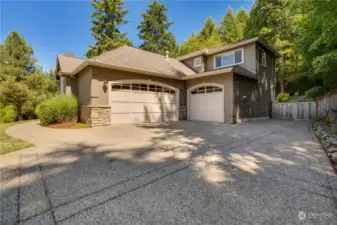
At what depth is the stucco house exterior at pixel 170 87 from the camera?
8.37 m

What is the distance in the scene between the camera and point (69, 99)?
892cm

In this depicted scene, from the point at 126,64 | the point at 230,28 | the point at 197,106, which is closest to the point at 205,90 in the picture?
the point at 197,106

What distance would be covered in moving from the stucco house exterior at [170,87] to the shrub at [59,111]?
1.64ft

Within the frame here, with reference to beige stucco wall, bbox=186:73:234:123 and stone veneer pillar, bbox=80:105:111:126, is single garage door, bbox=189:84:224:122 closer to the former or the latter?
beige stucco wall, bbox=186:73:234:123

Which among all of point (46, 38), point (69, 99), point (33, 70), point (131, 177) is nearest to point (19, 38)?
point (33, 70)

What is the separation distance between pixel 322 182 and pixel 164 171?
92.8 inches

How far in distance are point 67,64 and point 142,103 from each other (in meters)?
6.85

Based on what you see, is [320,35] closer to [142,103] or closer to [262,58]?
[262,58]

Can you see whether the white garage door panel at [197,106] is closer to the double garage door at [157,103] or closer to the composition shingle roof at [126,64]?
the double garage door at [157,103]

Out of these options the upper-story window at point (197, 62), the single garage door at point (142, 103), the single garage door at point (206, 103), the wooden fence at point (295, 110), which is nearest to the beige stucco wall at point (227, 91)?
the single garage door at point (206, 103)

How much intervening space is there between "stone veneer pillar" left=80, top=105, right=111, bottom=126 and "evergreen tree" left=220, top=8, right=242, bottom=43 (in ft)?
76.3

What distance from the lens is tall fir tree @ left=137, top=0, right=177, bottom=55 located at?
85.6ft

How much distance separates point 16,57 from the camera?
19.2 meters

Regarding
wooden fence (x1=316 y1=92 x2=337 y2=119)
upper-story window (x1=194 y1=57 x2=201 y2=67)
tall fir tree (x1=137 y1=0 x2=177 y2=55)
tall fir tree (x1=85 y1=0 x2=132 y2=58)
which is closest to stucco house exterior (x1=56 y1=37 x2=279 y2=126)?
upper-story window (x1=194 y1=57 x2=201 y2=67)
